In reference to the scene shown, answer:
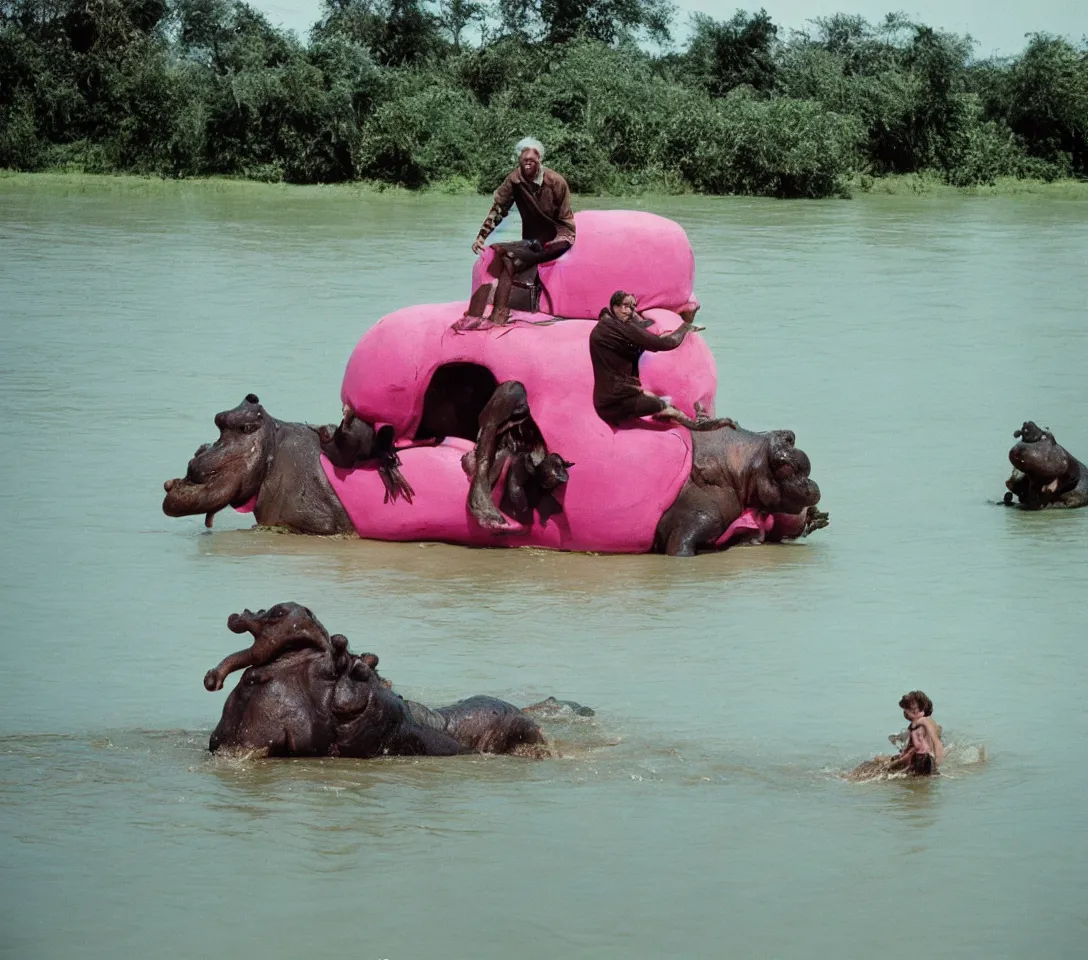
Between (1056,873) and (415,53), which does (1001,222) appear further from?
(1056,873)

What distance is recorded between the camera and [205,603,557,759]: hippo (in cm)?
758

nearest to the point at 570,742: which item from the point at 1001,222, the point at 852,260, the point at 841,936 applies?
the point at 841,936

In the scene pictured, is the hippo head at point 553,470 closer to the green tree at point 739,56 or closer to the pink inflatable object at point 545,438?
the pink inflatable object at point 545,438

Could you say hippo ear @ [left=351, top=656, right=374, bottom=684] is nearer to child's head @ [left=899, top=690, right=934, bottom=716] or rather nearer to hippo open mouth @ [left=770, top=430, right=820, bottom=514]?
child's head @ [left=899, top=690, right=934, bottom=716]

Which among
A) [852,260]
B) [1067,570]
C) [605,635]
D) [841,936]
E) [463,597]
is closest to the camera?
[841,936]

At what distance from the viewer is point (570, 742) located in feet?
27.7

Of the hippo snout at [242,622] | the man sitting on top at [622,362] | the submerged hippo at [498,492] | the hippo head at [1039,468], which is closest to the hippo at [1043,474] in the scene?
the hippo head at [1039,468]

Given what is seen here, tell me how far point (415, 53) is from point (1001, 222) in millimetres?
17161

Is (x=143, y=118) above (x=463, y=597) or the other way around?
above

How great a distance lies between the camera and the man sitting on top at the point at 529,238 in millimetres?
12180

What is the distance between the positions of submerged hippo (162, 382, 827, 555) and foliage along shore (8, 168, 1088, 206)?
906 inches

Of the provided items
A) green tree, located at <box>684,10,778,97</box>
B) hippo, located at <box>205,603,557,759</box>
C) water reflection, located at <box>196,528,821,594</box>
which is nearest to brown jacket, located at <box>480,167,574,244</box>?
water reflection, located at <box>196,528,821,594</box>

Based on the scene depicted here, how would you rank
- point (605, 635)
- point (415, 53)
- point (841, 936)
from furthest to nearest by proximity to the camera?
point (415, 53)
point (605, 635)
point (841, 936)

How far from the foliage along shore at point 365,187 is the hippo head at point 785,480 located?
23102 millimetres
